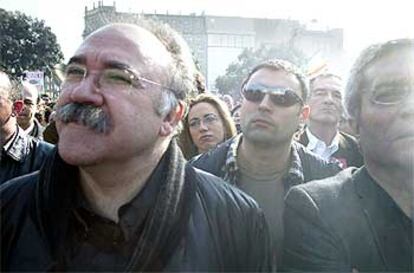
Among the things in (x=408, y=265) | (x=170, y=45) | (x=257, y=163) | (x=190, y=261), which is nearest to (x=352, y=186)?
(x=408, y=265)

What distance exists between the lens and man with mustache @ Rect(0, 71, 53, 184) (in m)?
3.06

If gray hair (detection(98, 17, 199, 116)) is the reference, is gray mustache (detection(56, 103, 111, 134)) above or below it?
below

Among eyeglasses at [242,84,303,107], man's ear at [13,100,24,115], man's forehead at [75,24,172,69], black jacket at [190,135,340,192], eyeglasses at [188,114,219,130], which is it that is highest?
man's forehead at [75,24,172,69]

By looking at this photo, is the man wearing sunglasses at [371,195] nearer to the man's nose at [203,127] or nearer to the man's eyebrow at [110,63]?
the man's eyebrow at [110,63]

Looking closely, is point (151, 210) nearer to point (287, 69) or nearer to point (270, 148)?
point (270, 148)

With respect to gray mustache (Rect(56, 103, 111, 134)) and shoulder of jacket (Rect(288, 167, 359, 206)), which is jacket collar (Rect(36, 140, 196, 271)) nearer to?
gray mustache (Rect(56, 103, 111, 134))

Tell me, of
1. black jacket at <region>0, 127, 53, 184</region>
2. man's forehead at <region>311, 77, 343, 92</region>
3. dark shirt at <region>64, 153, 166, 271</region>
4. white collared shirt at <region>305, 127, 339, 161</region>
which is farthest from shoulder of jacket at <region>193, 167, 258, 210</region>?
man's forehead at <region>311, 77, 343, 92</region>

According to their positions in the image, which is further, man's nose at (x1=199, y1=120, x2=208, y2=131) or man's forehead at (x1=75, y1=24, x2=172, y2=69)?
man's nose at (x1=199, y1=120, x2=208, y2=131)

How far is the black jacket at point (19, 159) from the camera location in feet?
9.99

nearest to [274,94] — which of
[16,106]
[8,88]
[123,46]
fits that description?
[123,46]

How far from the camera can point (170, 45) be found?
1803mm

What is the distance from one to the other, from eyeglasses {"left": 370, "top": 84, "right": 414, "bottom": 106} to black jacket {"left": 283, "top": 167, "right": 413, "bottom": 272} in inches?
9.1

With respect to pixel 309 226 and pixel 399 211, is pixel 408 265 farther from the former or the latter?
pixel 309 226

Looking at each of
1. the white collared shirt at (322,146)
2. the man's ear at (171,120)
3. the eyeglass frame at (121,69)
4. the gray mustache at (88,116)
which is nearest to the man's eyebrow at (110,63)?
the eyeglass frame at (121,69)
